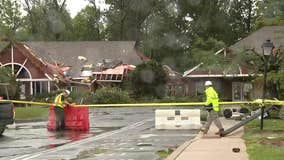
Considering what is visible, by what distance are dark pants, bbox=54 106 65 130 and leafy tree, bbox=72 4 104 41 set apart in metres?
66.7

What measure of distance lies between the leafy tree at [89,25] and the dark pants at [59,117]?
219ft

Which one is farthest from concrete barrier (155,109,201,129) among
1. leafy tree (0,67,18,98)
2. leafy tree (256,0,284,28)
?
leafy tree (0,67,18,98)

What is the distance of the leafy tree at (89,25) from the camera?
88.4 m

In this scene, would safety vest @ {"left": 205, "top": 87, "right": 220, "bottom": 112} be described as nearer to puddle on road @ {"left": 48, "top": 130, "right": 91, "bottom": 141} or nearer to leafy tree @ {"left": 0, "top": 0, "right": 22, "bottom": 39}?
puddle on road @ {"left": 48, "top": 130, "right": 91, "bottom": 141}

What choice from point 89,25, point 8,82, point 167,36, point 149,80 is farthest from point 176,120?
point 89,25

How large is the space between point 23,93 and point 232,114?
3236 cm

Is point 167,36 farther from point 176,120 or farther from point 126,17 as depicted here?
point 176,120

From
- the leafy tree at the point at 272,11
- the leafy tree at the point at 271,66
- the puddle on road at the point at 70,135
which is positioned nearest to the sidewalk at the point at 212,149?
the puddle on road at the point at 70,135

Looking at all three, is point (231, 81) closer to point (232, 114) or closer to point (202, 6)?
point (202, 6)

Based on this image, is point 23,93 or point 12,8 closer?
point 23,93

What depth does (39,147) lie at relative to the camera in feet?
52.8

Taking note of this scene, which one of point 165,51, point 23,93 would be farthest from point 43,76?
point 165,51

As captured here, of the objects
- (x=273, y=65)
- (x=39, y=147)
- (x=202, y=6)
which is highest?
(x=202, y=6)

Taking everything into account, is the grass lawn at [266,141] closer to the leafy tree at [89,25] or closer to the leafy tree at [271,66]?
the leafy tree at [271,66]
